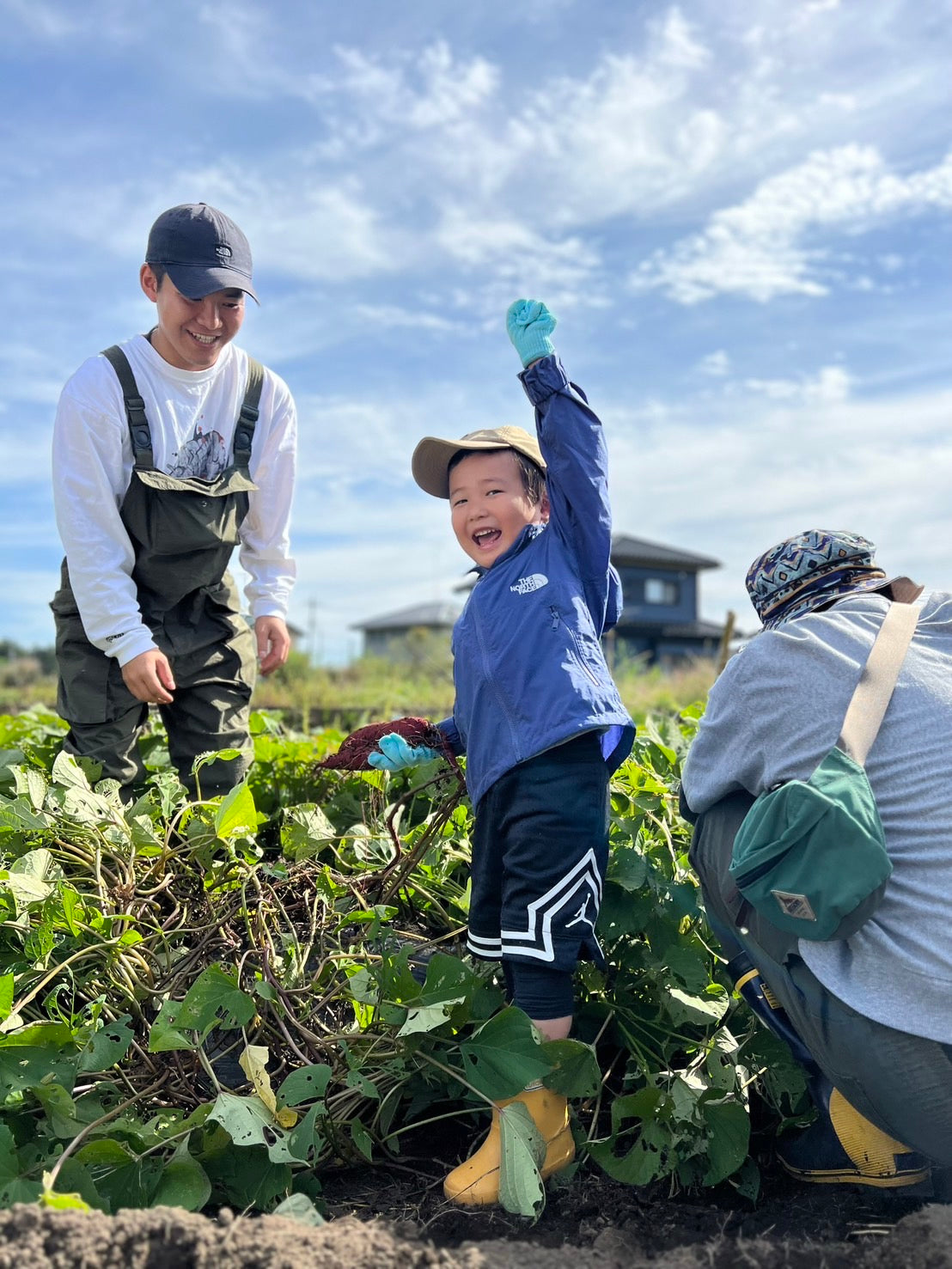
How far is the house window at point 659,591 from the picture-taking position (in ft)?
118

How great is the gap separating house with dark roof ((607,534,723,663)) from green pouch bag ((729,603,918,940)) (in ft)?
105

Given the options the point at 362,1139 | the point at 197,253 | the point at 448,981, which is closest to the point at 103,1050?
the point at 362,1139

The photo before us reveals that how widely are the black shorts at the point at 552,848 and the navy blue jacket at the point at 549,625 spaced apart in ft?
0.16

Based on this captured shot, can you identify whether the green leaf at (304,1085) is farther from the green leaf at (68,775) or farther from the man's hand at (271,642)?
the man's hand at (271,642)

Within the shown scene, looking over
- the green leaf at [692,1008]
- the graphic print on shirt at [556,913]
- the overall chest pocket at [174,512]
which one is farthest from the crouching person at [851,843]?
the overall chest pocket at [174,512]

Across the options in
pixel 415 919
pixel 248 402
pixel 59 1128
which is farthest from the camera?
pixel 248 402

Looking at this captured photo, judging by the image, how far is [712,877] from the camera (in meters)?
2.10

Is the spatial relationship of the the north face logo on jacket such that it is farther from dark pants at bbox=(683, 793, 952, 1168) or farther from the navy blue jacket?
dark pants at bbox=(683, 793, 952, 1168)

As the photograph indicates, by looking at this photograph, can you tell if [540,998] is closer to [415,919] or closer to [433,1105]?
[433,1105]

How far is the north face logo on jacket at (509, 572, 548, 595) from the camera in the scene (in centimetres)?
230

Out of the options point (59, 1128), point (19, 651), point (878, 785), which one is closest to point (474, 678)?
point (878, 785)

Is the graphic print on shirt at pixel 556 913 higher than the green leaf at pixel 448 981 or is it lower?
higher

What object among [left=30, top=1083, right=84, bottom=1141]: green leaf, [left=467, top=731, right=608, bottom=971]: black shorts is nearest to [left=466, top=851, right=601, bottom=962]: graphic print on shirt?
[left=467, top=731, right=608, bottom=971]: black shorts

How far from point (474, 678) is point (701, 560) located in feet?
118
